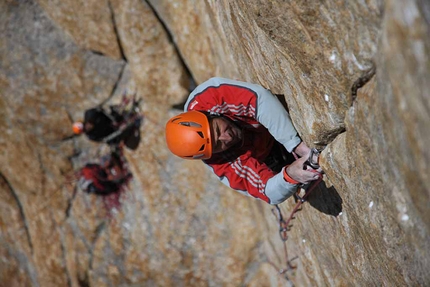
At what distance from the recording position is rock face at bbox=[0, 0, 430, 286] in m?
2.59

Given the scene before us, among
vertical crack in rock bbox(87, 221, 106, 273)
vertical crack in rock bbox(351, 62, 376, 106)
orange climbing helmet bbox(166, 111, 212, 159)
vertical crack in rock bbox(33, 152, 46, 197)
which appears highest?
vertical crack in rock bbox(351, 62, 376, 106)

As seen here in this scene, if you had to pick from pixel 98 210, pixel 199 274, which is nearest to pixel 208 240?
pixel 199 274

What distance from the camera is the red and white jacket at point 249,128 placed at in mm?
4129

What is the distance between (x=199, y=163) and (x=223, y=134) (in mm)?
4185

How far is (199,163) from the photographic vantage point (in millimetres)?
8375

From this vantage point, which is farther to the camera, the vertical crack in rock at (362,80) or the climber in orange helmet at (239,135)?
the climber in orange helmet at (239,135)

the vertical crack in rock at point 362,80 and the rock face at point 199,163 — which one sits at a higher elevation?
the vertical crack in rock at point 362,80

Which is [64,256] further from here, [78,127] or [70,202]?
[78,127]

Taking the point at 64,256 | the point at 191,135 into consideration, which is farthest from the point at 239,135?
the point at 64,256

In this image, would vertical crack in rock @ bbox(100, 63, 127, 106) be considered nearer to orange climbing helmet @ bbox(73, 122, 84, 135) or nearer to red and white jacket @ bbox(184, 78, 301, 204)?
orange climbing helmet @ bbox(73, 122, 84, 135)

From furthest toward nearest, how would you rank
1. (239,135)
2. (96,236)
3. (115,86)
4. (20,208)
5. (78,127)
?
(20,208) → (96,236) → (115,86) → (78,127) → (239,135)

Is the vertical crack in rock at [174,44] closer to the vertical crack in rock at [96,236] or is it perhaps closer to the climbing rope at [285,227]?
the climbing rope at [285,227]

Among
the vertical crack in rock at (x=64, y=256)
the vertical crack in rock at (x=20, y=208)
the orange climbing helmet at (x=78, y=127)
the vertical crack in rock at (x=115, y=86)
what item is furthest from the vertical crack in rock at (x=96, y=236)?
the vertical crack in rock at (x=115, y=86)

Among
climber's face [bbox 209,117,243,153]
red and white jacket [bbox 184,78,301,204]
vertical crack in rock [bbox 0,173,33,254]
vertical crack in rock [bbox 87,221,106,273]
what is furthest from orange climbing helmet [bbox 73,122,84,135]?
climber's face [bbox 209,117,243,153]
